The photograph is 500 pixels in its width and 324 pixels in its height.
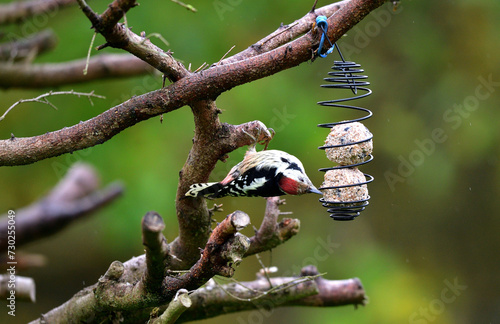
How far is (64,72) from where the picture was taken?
4.04 m

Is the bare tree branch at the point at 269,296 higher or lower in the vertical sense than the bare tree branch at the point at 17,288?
lower

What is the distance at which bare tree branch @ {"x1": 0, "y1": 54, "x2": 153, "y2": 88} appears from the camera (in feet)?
12.9

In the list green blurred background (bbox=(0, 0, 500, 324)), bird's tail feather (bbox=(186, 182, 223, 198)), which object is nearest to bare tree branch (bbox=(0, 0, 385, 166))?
bird's tail feather (bbox=(186, 182, 223, 198))

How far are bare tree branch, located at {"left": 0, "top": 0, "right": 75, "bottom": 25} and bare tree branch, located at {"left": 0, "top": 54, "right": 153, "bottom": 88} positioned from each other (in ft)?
1.32

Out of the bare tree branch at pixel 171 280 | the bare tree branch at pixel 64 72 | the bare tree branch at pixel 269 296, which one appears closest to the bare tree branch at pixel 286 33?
the bare tree branch at pixel 171 280

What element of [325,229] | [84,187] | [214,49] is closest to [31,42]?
[84,187]

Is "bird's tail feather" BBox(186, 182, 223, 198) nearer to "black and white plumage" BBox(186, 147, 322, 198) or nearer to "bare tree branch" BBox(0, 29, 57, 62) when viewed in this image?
"black and white plumage" BBox(186, 147, 322, 198)

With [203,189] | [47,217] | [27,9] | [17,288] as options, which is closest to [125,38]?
[203,189]

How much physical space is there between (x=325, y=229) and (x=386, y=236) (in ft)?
2.87

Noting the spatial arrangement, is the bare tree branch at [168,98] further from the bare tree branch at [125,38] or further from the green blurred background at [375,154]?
the green blurred background at [375,154]

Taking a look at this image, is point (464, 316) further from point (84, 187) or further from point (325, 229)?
point (84, 187)

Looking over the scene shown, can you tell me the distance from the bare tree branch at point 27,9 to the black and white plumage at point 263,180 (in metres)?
2.23

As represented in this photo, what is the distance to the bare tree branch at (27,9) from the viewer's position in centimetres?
407

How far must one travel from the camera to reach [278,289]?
10.6 ft
